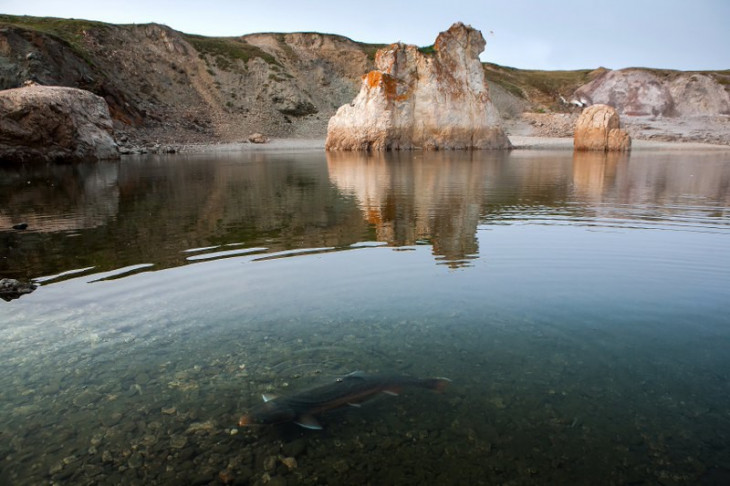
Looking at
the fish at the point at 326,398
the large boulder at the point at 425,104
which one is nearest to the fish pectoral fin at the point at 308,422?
the fish at the point at 326,398

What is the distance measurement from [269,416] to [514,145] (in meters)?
60.8

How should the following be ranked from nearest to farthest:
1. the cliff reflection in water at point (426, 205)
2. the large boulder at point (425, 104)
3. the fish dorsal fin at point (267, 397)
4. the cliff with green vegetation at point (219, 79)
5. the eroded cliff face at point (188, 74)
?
the fish dorsal fin at point (267, 397) → the cliff reflection in water at point (426, 205) → the large boulder at point (425, 104) → the eroded cliff face at point (188, 74) → the cliff with green vegetation at point (219, 79)

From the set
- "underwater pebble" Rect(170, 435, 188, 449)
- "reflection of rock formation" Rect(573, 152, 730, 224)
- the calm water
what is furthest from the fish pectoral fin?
"reflection of rock formation" Rect(573, 152, 730, 224)

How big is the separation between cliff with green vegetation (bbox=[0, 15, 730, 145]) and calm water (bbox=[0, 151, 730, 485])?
4893cm

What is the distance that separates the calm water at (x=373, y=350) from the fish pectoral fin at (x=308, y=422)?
4.8 inches

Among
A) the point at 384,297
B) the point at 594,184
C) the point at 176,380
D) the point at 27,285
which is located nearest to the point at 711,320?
the point at 384,297

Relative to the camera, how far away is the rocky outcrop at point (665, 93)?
7544cm

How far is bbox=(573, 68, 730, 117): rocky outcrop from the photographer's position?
247 ft

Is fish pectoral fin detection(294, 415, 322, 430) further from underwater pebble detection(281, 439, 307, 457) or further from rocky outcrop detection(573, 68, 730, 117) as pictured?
rocky outcrop detection(573, 68, 730, 117)

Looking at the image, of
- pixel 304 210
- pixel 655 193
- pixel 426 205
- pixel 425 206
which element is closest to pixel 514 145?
pixel 655 193

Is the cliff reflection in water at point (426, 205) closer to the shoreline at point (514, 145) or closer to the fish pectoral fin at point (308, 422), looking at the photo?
the fish pectoral fin at point (308, 422)

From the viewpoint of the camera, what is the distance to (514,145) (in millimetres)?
60125

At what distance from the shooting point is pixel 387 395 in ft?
15.1

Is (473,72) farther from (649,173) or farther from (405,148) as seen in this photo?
(649,173)
